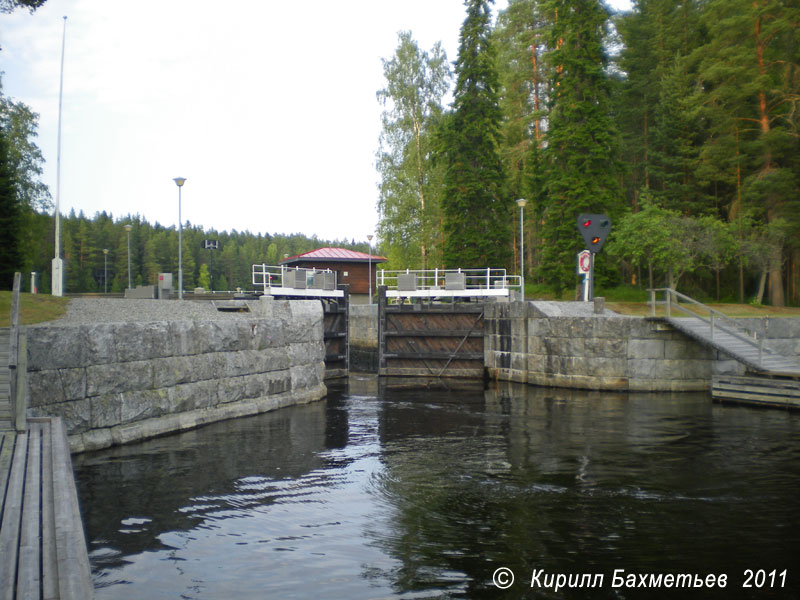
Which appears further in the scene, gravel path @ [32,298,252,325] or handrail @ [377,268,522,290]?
handrail @ [377,268,522,290]

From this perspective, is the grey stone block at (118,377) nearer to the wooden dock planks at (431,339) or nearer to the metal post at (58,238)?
the metal post at (58,238)

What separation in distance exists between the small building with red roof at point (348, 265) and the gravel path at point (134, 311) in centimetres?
1967

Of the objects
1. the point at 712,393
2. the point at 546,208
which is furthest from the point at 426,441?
the point at 546,208

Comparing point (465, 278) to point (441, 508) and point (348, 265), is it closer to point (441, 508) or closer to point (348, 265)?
point (348, 265)

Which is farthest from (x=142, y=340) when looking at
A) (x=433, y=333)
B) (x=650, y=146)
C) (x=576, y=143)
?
(x=650, y=146)

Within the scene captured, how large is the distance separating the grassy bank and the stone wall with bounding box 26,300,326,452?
1.94 m

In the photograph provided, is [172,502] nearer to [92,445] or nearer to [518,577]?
[92,445]

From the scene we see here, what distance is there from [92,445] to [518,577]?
870cm

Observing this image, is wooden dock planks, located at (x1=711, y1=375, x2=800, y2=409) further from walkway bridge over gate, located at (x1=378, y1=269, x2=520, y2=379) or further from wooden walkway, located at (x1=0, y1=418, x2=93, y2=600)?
wooden walkway, located at (x1=0, y1=418, x2=93, y2=600)

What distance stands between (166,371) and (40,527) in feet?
29.4

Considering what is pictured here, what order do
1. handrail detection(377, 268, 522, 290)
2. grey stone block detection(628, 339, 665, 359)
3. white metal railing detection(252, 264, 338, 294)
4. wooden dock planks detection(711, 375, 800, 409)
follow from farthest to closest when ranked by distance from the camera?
handrail detection(377, 268, 522, 290) < white metal railing detection(252, 264, 338, 294) < grey stone block detection(628, 339, 665, 359) < wooden dock planks detection(711, 375, 800, 409)

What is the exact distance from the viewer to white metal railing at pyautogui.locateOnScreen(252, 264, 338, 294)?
73.2 feet

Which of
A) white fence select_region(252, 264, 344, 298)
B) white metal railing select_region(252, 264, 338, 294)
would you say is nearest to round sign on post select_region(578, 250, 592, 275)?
white fence select_region(252, 264, 344, 298)

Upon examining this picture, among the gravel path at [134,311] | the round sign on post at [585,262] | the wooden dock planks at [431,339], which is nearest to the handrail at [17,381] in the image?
the gravel path at [134,311]
